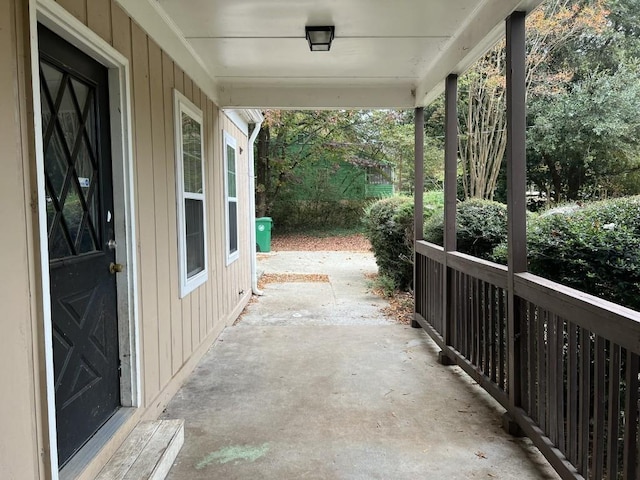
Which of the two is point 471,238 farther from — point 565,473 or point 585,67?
point 585,67

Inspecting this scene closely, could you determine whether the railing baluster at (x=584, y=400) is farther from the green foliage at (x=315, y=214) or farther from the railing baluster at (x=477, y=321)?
the green foliage at (x=315, y=214)

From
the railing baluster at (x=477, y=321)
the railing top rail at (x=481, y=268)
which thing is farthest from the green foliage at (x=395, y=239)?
the railing baluster at (x=477, y=321)

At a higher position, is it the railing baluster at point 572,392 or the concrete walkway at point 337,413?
the railing baluster at point 572,392

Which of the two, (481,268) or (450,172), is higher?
(450,172)

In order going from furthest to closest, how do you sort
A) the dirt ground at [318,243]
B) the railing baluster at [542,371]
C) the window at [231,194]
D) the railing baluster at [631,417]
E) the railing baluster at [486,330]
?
the dirt ground at [318,243]
the window at [231,194]
the railing baluster at [486,330]
the railing baluster at [542,371]
the railing baluster at [631,417]

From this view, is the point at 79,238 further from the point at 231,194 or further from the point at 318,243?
the point at 318,243

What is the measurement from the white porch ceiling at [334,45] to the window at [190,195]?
47 cm

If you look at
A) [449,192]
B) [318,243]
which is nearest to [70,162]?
[449,192]

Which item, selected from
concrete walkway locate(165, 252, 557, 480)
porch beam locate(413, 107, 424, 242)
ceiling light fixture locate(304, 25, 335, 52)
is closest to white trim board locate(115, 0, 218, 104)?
ceiling light fixture locate(304, 25, 335, 52)

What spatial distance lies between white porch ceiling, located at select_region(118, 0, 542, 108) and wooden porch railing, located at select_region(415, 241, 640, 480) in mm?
1557

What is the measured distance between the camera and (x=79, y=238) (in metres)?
2.09

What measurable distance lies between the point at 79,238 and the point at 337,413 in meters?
1.83

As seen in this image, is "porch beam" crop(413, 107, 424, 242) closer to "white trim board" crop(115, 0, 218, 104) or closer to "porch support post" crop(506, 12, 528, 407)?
"white trim board" crop(115, 0, 218, 104)

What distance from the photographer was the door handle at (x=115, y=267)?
238 cm
